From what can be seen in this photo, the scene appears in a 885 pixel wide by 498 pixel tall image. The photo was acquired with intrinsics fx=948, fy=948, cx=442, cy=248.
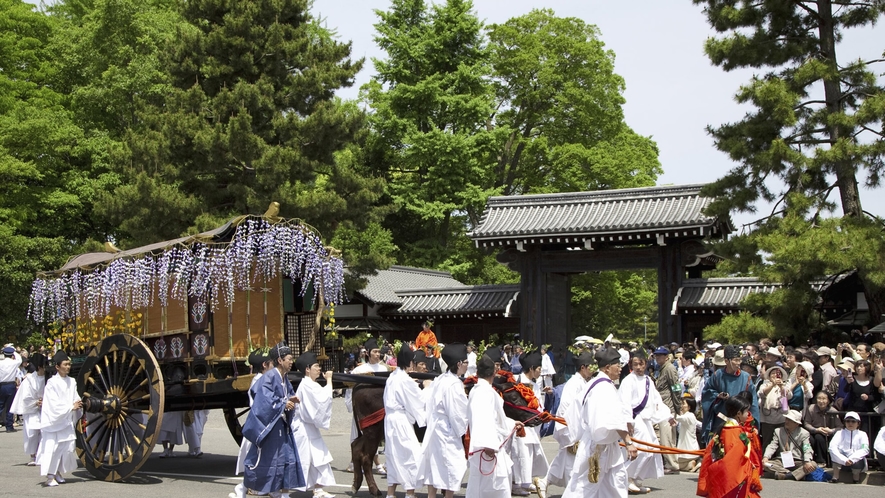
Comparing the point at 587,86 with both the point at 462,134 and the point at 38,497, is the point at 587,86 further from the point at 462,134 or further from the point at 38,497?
the point at 38,497

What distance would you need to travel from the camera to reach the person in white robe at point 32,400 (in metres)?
13.3

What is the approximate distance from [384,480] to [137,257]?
164 inches

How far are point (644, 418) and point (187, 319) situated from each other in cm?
553

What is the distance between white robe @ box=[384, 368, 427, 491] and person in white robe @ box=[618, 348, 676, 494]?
2236 mm

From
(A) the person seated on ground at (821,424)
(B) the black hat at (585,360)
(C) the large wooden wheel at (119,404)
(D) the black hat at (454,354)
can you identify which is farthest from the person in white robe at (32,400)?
(A) the person seated on ground at (821,424)

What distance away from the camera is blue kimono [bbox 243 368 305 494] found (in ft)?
30.2

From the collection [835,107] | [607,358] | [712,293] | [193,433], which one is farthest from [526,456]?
[712,293]

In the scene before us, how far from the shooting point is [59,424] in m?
11.7

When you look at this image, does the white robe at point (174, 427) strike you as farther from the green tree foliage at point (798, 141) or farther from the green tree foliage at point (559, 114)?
the green tree foliage at point (559, 114)

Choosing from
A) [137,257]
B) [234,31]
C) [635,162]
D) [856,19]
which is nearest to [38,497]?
[137,257]

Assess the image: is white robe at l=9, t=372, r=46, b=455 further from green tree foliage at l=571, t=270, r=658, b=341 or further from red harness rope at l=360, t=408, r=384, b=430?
green tree foliage at l=571, t=270, r=658, b=341

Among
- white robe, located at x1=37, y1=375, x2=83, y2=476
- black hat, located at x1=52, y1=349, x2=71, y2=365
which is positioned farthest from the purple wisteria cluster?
white robe, located at x1=37, y1=375, x2=83, y2=476

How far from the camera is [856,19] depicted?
19.3m

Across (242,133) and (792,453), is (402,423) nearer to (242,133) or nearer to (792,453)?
(792,453)
